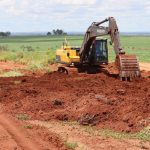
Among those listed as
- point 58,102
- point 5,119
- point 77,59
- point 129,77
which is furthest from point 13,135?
point 77,59

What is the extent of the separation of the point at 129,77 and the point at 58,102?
7.28 m

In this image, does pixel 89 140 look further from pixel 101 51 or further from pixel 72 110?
pixel 101 51

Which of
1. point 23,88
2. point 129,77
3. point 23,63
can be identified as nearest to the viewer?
point 23,88

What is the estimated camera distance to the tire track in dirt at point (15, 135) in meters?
11.8

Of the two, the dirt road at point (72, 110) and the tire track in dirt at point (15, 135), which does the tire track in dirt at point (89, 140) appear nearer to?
the dirt road at point (72, 110)

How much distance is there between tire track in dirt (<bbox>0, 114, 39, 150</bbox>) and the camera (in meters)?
11.8

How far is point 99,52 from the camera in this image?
2770 cm

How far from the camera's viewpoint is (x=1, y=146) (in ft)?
38.9

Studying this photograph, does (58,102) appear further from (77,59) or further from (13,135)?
(77,59)

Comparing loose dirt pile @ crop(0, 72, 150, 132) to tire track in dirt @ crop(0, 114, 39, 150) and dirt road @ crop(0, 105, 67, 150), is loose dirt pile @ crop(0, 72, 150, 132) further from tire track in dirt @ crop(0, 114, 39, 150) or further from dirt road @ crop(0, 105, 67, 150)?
dirt road @ crop(0, 105, 67, 150)

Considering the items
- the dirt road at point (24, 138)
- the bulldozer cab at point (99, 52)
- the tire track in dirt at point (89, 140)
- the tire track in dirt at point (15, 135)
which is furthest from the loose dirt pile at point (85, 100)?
the bulldozer cab at point (99, 52)

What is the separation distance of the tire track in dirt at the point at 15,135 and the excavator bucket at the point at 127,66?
9.58 meters

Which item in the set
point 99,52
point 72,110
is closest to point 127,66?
point 99,52

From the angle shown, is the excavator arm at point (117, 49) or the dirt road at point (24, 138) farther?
the excavator arm at point (117, 49)
